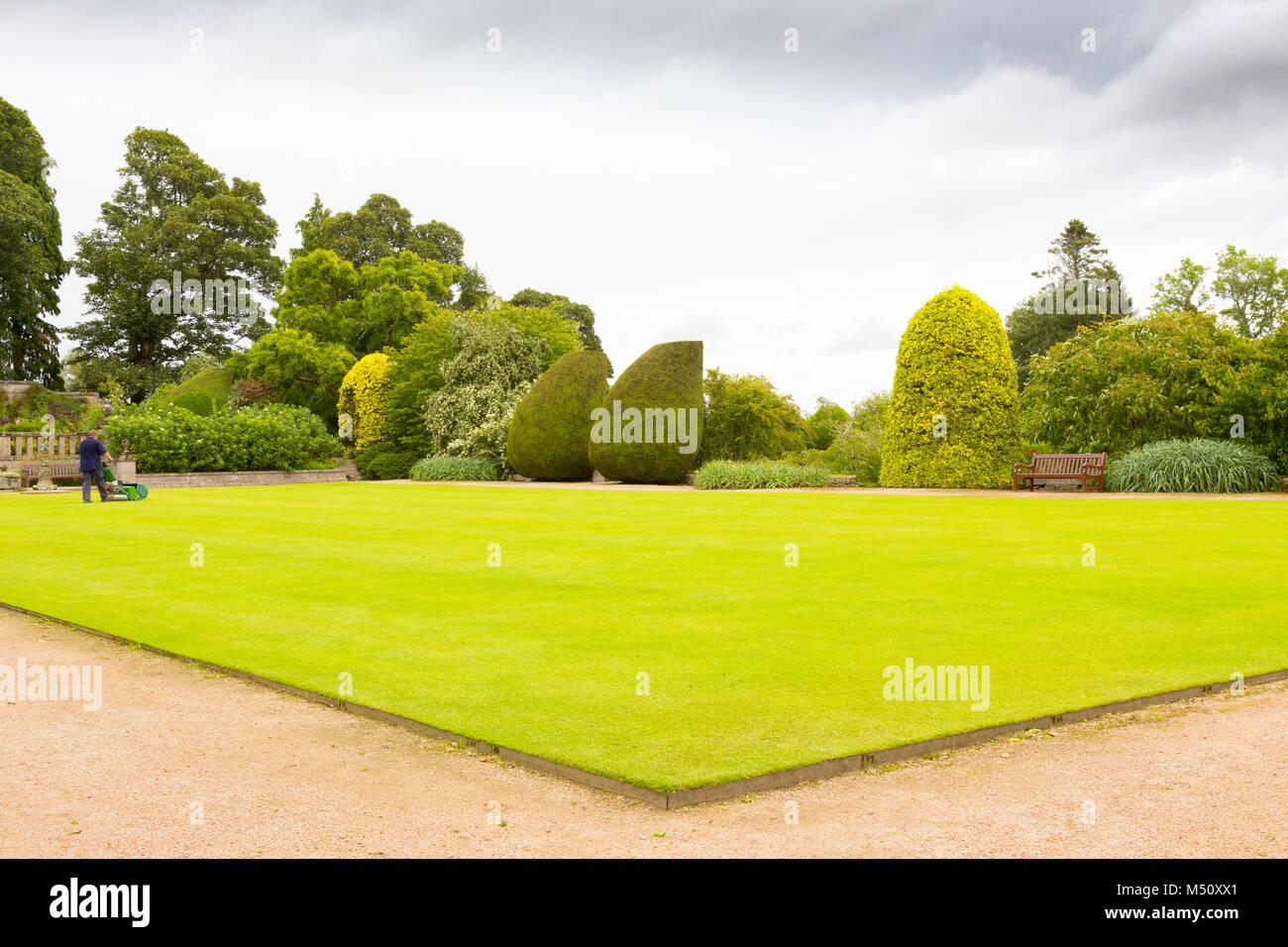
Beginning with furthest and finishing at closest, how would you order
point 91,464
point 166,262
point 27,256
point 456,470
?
point 166,262, point 27,256, point 456,470, point 91,464

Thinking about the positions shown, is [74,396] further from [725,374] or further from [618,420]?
[725,374]

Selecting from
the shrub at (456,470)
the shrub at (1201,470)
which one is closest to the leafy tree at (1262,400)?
the shrub at (1201,470)

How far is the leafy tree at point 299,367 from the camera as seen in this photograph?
4541cm

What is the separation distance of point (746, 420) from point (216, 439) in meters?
19.3

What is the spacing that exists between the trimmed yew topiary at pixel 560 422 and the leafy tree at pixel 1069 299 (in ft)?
104

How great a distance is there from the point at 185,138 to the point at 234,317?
443 inches

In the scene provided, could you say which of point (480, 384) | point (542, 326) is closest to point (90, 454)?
point (480, 384)

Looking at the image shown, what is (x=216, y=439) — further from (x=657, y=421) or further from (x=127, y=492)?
(x=657, y=421)

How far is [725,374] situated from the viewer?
34562 mm

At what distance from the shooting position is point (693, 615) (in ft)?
27.9

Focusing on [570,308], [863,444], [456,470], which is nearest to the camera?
[863,444]

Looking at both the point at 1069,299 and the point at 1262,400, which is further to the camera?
the point at 1069,299

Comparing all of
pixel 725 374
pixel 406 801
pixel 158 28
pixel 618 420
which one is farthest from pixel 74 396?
pixel 406 801

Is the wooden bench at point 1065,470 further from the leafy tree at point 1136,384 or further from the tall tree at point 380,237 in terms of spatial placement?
the tall tree at point 380,237
